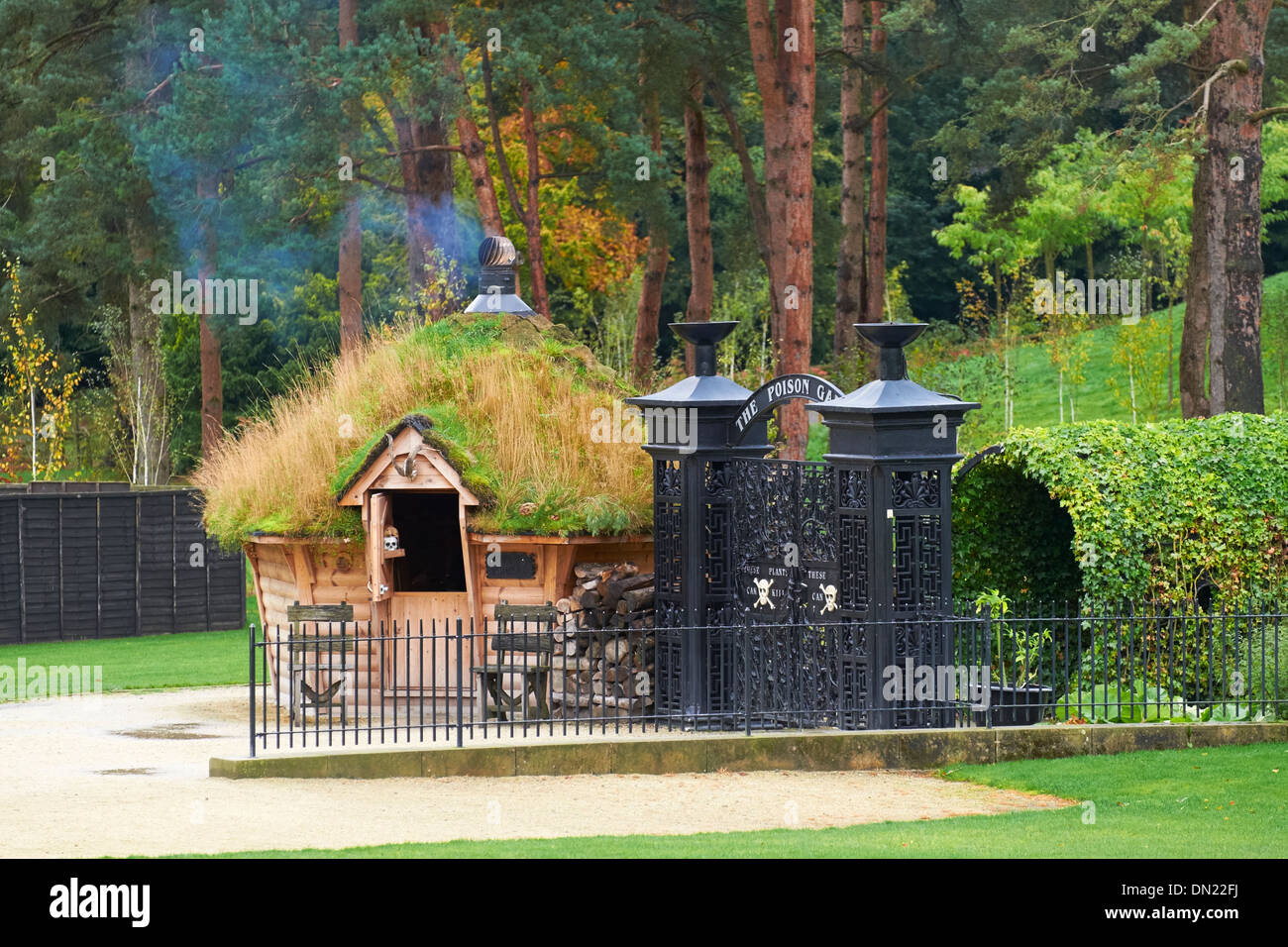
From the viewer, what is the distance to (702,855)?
33.7ft

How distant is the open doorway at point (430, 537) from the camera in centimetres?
2027

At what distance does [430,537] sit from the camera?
20.6 metres

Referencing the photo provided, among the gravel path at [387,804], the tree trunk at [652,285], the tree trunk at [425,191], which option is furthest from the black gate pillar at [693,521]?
the tree trunk at [652,285]

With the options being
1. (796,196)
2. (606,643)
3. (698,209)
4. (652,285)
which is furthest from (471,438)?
(652,285)

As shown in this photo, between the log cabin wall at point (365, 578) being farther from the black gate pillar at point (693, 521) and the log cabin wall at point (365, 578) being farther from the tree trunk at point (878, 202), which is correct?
the tree trunk at point (878, 202)

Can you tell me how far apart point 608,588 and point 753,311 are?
3001 centimetres

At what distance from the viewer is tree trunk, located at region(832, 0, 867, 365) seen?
35.3 metres

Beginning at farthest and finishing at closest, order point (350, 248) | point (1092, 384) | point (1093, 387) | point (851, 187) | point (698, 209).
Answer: point (1092, 384), point (1093, 387), point (698, 209), point (851, 187), point (350, 248)

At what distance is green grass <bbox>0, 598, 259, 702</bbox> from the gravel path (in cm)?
664

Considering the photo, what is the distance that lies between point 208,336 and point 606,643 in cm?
2147

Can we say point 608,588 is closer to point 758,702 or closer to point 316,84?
point 758,702

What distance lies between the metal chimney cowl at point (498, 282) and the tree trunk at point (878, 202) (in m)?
17.5

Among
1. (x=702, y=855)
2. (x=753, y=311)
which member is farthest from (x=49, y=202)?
(x=702, y=855)

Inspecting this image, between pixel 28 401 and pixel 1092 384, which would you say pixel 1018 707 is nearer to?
pixel 1092 384
